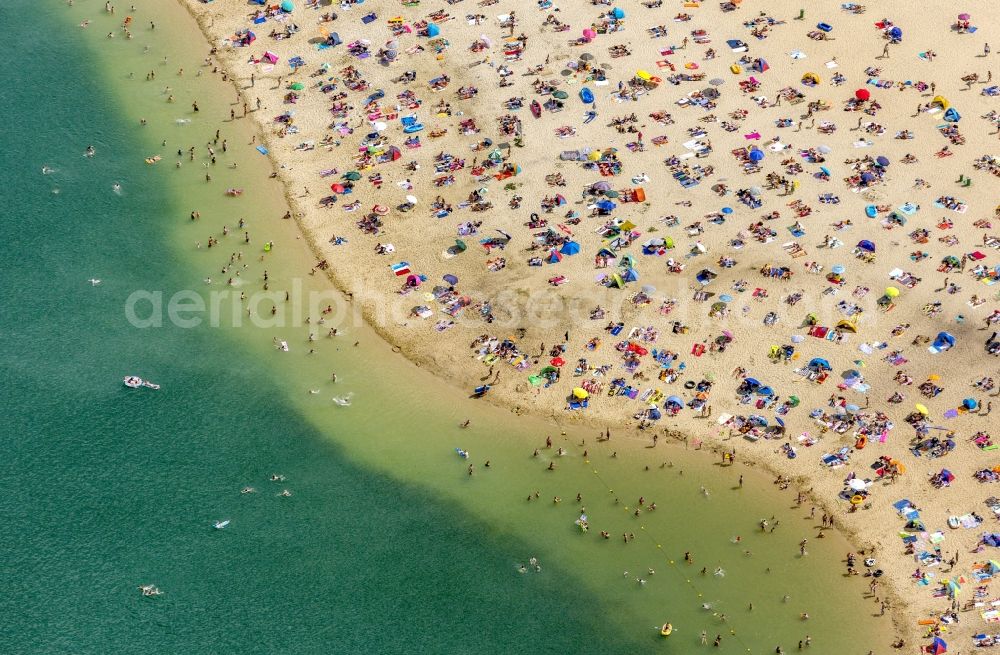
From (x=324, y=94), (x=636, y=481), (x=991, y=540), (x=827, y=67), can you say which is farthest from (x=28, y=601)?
(x=827, y=67)

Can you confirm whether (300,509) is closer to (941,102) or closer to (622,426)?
(622,426)

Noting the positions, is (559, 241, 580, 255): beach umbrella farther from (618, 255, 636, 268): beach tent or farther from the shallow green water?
the shallow green water

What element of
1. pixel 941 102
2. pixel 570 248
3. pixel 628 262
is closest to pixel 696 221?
pixel 628 262

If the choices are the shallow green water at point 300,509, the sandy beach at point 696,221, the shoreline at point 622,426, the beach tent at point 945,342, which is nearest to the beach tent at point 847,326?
the sandy beach at point 696,221

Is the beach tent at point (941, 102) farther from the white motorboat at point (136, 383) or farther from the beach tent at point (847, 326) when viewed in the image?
the white motorboat at point (136, 383)

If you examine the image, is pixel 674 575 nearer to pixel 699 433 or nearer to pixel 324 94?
pixel 699 433
